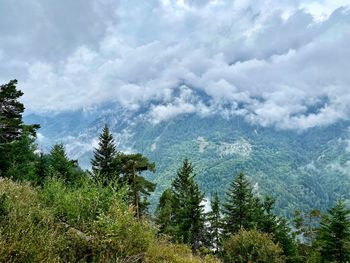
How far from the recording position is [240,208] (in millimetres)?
71062

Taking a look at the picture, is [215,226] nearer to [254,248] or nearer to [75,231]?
Result: [254,248]

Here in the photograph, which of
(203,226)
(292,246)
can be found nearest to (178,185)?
(203,226)

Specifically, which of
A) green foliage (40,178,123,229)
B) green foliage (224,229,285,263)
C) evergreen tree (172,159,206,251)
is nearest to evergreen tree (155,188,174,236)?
evergreen tree (172,159,206,251)

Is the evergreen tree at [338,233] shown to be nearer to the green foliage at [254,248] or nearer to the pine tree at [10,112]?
the green foliage at [254,248]

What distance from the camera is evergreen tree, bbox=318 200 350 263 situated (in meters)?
53.1

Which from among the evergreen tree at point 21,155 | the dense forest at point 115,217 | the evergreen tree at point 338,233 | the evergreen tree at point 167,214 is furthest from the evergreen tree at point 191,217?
the evergreen tree at point 21,155

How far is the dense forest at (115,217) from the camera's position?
29.6 feet

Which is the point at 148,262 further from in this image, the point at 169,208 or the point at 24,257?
the point at 169,208

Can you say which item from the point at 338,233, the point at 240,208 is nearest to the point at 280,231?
the point at 240,208

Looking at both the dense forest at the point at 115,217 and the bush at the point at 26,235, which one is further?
the dense forest at the point at 115,217

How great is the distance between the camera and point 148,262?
10.2m

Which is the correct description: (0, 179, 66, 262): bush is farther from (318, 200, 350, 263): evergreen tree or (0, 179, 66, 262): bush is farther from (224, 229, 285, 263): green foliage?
(318, 200, 350, 263): evergreen tree

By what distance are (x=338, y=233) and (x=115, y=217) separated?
Answer: 5089 centimetres

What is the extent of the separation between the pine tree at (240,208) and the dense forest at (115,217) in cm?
18
